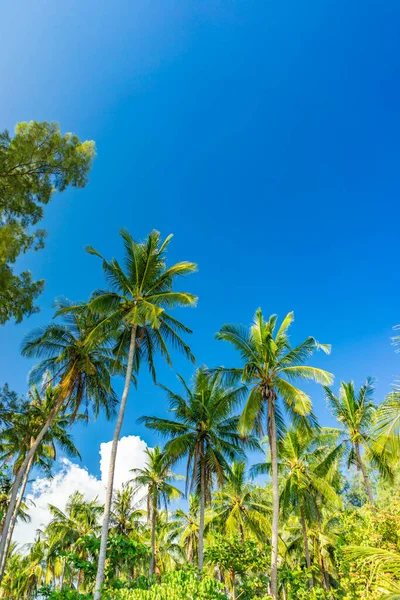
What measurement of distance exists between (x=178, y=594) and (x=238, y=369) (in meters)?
9.22

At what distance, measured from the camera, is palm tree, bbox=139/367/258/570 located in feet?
56.4

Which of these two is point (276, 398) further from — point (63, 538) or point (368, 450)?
point (63, 538)

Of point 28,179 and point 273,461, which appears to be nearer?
point 28,179

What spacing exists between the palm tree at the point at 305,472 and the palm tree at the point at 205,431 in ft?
9.80

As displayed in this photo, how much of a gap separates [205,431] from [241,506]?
7.99 metres

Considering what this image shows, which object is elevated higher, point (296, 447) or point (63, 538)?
point (296, 447)

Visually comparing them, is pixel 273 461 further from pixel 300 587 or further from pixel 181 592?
pixel 181 592

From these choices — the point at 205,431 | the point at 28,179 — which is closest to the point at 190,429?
the point at 205,431

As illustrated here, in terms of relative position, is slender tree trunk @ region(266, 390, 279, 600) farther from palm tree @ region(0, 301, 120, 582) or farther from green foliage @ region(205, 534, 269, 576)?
palm tree @ region(0, 301, 120, 582)

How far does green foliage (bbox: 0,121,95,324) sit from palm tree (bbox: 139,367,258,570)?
8.99 metres

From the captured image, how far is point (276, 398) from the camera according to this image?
15516 millimetres

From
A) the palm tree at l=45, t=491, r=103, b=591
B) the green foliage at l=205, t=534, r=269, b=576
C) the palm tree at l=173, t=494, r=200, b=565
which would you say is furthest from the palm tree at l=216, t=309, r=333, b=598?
the palm tree at l=45, t=491, r=103, b=591

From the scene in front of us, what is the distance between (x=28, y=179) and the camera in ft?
35.8

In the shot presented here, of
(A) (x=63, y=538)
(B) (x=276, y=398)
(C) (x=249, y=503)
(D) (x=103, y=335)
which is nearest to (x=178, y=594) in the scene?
(B) (x=276, y=398)
